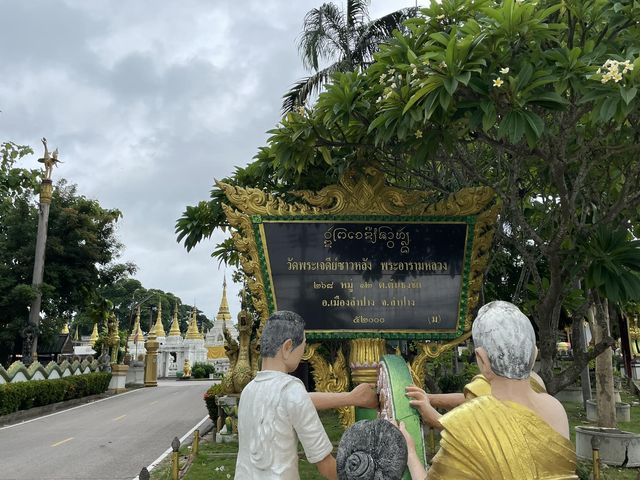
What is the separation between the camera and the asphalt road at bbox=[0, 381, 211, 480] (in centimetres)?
958

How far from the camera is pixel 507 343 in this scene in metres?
1.99

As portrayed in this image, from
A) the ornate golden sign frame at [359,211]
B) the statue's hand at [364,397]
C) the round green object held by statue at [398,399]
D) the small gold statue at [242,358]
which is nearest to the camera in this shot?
the round green object held by statue at [398,399]

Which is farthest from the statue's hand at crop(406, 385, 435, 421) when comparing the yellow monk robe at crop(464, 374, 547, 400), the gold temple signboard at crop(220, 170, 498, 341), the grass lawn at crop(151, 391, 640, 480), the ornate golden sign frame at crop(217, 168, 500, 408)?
the grass lawn at crop(151, 391, 640, 480)

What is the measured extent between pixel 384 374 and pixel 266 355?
0.64 m

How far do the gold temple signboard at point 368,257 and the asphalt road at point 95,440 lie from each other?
6438 millimetres

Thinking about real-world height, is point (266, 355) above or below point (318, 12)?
below

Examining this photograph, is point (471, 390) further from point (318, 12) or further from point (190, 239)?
point (318, 12)

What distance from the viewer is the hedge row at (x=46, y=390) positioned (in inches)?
640

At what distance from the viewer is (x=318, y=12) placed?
15.6 metres

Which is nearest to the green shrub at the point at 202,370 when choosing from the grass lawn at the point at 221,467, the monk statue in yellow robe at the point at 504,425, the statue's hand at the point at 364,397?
the grass lawn at the point at 221,467

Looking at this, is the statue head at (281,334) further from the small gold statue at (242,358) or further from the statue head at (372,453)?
the small gold statue at (242,358)

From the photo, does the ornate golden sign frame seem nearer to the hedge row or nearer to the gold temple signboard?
the gold temple signboard

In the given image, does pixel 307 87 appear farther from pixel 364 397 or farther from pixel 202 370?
pixel 202 370

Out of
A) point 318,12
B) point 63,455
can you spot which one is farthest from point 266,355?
point 318,12
